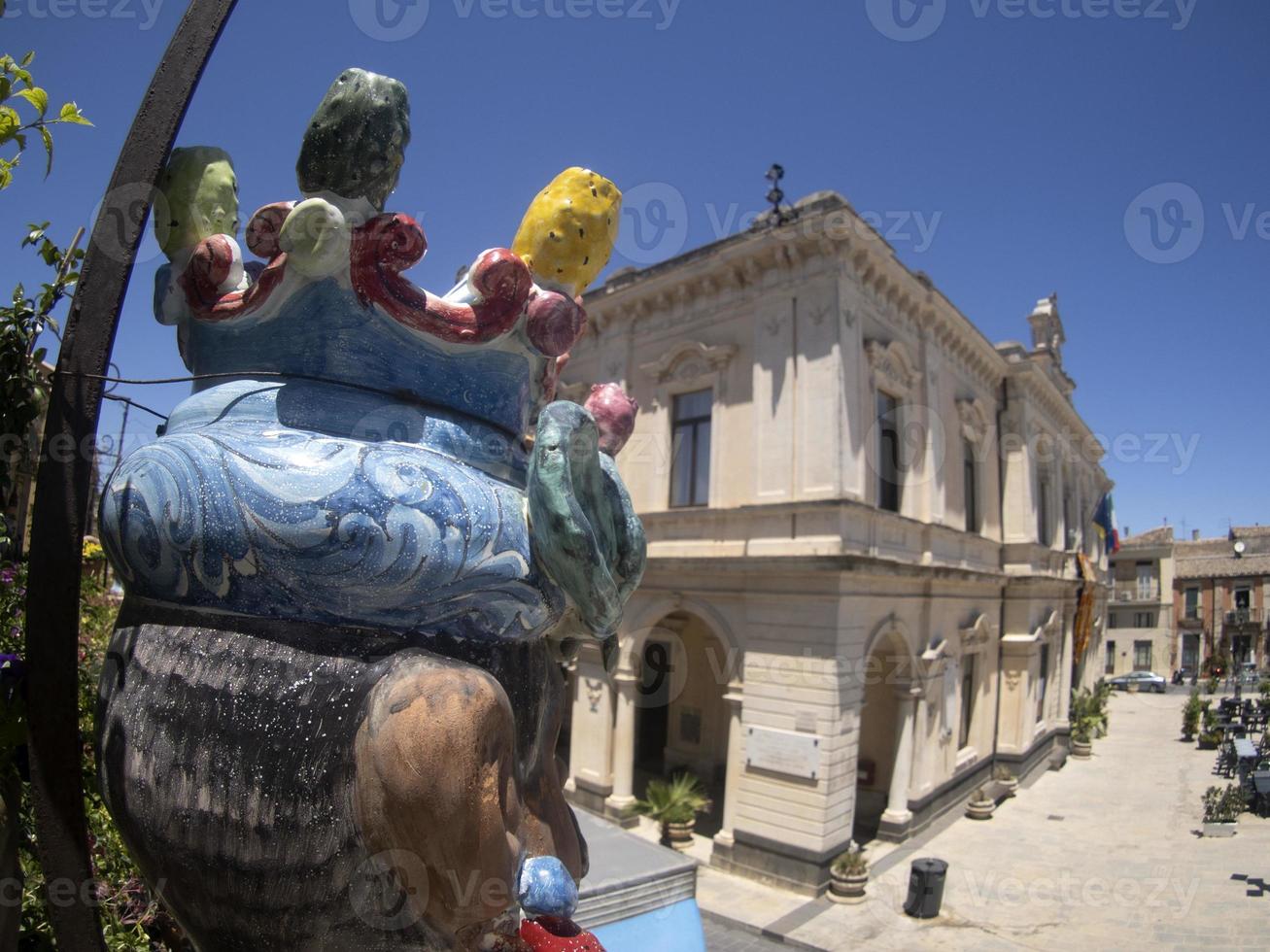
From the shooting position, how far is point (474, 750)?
164 centimetres

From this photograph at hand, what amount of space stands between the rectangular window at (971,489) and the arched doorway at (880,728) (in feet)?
14.6

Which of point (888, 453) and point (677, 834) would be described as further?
point (888, 453)

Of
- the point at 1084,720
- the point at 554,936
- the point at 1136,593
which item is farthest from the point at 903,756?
the point at 1136,593

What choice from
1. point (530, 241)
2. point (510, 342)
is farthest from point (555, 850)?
point (530, 241)

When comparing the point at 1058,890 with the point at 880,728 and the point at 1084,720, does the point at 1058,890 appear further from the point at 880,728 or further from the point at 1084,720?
the point at 1084,720

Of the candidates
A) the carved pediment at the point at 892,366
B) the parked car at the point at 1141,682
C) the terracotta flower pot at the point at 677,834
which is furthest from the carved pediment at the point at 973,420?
the parked car at the point at 1141,682

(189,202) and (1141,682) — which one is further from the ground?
(189,202)

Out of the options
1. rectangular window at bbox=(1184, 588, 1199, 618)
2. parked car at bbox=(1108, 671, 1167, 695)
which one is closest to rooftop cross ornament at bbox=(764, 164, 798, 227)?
parked car at bbox=(1108, 671, 1167, 695)

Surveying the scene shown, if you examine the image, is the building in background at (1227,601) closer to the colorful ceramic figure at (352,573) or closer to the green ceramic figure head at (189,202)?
the colorful ceramic figure at (352,573)

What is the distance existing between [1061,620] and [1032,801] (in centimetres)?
711

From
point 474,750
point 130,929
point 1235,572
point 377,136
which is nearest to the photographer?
point 474,750

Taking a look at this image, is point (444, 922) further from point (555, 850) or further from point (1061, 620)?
point (1061, 620)

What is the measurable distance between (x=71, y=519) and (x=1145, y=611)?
55531 millimetres

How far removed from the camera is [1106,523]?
28312 mm
